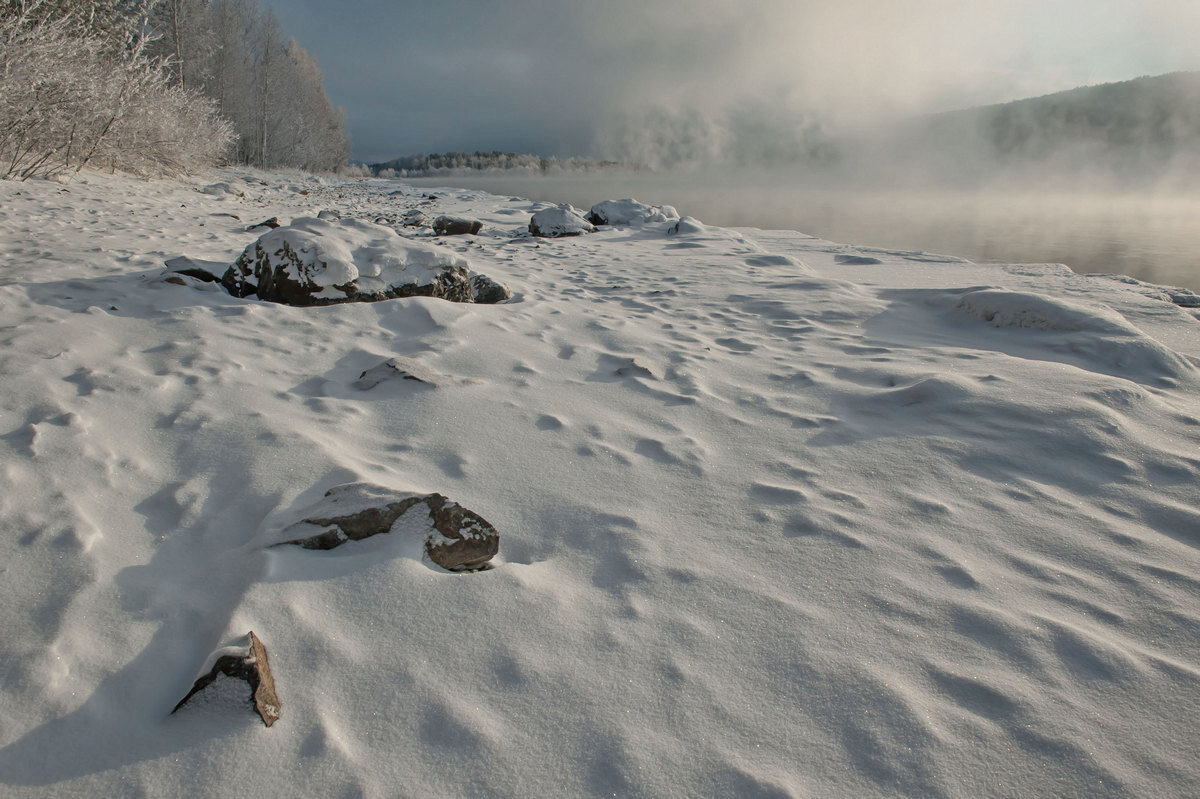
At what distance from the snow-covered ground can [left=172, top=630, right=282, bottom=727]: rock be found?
1.4 inches

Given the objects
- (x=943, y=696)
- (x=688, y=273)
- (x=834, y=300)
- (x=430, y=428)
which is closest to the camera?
(x=943, y=696)

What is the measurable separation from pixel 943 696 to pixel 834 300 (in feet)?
16.3

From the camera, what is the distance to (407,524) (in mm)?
1891

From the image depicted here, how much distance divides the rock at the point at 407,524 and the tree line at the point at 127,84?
1101cm

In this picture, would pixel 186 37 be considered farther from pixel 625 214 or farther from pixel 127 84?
A: pixel 625 214

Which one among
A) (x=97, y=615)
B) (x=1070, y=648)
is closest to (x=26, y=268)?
(x=97, y=615)

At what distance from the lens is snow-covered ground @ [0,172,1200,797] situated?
1.25 m

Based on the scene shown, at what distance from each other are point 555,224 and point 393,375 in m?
8.50

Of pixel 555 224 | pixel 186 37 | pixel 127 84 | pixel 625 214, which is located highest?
Answer: pixel 186 37

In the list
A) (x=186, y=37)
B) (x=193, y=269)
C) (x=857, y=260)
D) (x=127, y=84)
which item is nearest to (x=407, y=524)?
(x=193, y=269)

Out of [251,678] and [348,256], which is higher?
[348,256]

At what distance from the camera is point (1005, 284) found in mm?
7387

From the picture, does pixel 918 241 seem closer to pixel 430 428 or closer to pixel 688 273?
pixel 688 273

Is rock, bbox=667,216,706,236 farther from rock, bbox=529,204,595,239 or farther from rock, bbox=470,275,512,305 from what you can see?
rock, bbox=470,275,512,305
